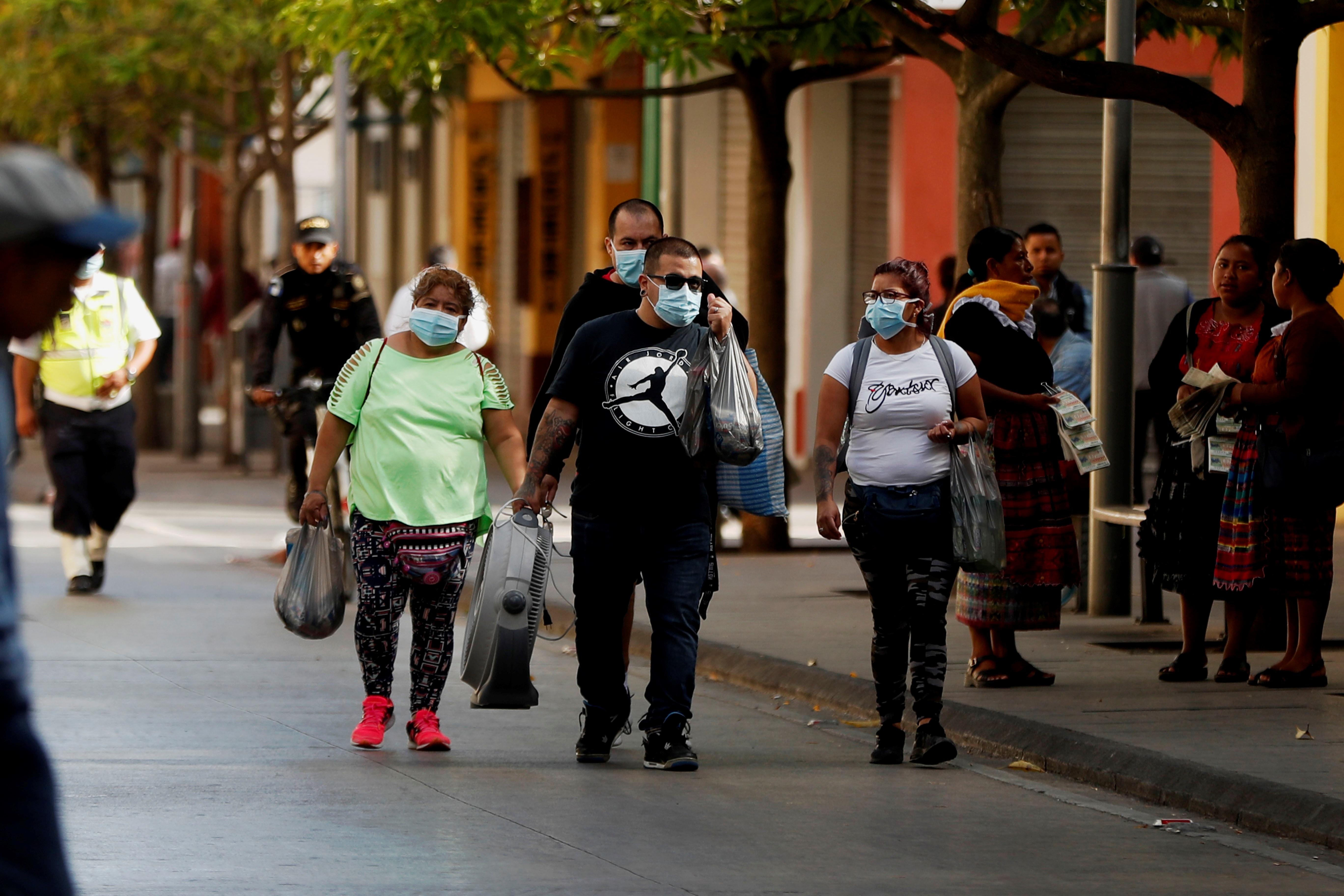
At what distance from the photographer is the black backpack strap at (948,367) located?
8.22m

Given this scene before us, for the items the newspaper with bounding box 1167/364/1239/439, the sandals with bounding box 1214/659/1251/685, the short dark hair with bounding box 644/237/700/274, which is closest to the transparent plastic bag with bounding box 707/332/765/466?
the short dark hair with bounding box 644/237/700/274

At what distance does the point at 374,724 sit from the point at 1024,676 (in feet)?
8.73

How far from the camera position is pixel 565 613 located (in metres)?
12.5

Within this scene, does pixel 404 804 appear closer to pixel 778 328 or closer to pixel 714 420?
pixel 714 420

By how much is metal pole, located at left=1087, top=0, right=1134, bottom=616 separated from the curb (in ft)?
6.91

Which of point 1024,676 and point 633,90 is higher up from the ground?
point 633,90

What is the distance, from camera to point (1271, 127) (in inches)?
406

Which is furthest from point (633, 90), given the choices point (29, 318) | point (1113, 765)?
point (29, 318)

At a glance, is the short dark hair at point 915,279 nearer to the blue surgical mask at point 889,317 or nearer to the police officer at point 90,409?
the blue surgical mask at point 889,317

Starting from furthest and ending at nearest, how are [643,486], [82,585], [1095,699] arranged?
[82,585] → [1095,699] → [643,486]

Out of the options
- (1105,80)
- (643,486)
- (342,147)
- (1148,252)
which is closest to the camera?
(643,486)

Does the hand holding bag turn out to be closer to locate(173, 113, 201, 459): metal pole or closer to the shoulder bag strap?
the shoulder bag strap

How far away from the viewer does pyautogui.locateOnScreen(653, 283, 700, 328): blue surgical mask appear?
7848 millimetres

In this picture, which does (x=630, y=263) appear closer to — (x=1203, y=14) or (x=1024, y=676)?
(x=1024, y=676)
